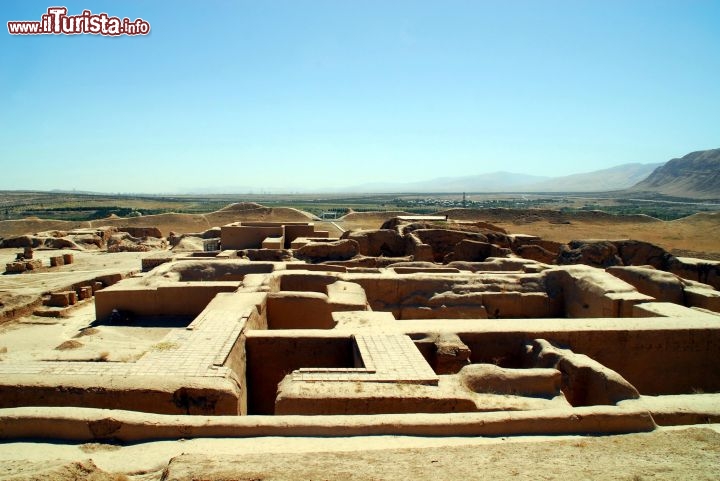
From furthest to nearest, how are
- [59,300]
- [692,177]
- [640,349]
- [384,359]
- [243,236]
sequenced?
[692,177], [243,236], [59,300], [640,349], [384,359]

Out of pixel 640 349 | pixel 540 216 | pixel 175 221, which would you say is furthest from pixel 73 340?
pixel 540 216

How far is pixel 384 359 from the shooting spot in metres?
5.86

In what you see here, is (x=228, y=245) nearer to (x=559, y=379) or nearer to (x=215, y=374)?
(x=215, y=374)

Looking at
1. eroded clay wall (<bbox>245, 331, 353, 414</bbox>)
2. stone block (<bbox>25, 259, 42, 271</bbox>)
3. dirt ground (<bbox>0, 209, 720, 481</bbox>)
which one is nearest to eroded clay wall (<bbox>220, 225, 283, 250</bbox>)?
stone block (<bbox>25, 259, 42, 271</bbox>)

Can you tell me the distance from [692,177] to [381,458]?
147 m

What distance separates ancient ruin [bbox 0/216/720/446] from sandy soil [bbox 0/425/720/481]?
0.19 meters

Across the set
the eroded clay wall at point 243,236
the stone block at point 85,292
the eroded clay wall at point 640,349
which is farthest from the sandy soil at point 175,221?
the eroded clay wall at point 640,349

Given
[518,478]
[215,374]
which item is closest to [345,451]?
[518,478]

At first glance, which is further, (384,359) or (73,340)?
(73,340)

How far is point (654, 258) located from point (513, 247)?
454 cm

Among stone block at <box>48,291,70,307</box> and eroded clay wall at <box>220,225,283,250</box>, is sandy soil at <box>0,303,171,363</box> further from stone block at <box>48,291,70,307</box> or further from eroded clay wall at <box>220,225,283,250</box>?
eroded clay wall at <box>220,225,283,250</box>

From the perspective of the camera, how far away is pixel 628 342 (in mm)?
6965

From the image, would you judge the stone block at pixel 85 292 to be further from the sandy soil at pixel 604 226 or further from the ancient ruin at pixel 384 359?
the sandy soil at pixel 604 226

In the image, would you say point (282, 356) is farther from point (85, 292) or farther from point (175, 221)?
point (175, 221)
